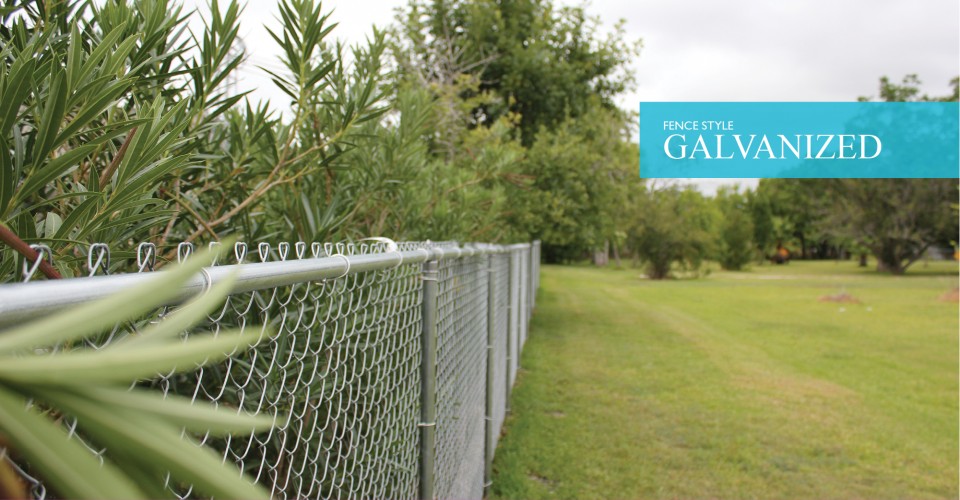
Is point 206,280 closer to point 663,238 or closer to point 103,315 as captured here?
point 103,315

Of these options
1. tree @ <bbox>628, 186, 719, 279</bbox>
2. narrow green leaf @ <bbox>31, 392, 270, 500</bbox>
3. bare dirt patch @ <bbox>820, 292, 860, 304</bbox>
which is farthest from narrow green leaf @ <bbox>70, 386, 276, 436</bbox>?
tree @ <bbox>628, 186, 719, 279</bbox>

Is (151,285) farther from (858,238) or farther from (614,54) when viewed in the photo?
(858,238)

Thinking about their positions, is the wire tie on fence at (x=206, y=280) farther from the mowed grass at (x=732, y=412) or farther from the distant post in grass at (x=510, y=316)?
the distant post in grass at (x=510, y=316)

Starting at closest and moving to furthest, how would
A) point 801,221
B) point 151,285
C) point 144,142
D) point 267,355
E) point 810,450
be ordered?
point 151,285, point 144,142, point 267,355, point 810,450, point 801,221

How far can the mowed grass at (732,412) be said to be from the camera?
5.09 m

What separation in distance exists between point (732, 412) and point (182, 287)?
7.02 metres

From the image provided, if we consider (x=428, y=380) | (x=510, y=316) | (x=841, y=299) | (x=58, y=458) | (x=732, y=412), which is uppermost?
(x=58, y=458)

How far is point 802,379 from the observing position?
873cm

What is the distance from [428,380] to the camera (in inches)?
97.1

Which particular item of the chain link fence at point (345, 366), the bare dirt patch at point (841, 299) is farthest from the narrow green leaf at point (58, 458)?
the bare dirt patch at point (841, 299)

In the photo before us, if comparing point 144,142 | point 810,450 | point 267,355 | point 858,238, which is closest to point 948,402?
point 810,450

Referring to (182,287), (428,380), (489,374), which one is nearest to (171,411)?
(182,287)

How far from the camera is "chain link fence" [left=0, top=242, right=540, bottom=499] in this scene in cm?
117

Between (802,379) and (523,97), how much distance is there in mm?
7439
